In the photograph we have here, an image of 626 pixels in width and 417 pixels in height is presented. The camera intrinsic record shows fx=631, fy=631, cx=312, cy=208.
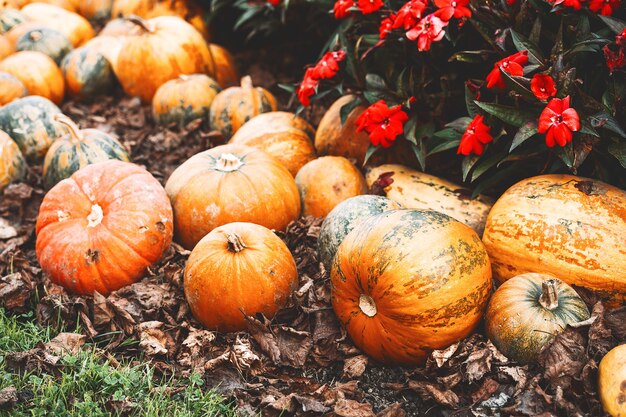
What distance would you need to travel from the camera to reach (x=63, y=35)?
701 cm

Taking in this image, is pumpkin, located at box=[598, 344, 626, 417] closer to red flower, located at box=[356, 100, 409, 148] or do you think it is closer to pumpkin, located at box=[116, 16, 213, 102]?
red flower, located at box=[356, 100, 409, 148]

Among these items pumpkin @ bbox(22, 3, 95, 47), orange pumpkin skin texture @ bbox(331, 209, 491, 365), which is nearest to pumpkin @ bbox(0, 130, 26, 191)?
pumpkin @ bbox(22, 3, 95, 47)

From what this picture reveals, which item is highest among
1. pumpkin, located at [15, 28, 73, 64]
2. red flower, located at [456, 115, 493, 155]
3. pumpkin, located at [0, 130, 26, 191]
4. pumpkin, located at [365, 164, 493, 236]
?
red flower, located at [456, 115, 493, 155]

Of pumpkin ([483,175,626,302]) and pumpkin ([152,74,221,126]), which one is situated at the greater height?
pumpkin ([483,175,626,302])

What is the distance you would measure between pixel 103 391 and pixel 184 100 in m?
3.29

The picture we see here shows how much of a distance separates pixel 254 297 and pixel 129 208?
1.07 metres

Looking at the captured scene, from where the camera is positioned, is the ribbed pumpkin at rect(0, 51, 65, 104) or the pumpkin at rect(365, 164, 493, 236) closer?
the pumpkin at rect(365, 164, 493, 236)

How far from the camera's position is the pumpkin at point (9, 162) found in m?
4.93

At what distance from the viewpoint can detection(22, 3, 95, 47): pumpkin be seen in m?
7.35

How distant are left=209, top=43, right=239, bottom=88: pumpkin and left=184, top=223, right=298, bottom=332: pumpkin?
11.4 ft

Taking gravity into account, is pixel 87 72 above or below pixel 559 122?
below

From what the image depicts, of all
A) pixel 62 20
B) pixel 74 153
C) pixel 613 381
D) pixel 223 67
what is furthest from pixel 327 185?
pixel 62 20

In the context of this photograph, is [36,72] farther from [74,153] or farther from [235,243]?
[235,243]

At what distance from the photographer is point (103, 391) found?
3.02 meters
